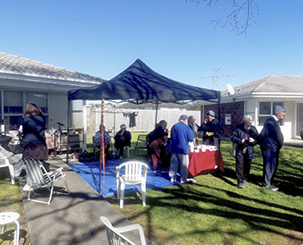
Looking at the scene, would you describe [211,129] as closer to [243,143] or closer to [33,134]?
[243,143]

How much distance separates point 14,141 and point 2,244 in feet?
19.8

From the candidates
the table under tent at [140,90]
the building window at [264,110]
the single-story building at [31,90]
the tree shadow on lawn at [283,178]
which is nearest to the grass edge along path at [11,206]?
the table under tent at [140,90]

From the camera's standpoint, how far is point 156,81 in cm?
690

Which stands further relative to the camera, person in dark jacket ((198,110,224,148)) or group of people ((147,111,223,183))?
person in dark jacket ((198,110,224,148))

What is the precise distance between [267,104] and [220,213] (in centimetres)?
1164

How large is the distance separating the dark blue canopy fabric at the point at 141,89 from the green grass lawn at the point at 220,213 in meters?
2.29

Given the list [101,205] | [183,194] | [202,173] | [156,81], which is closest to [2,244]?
[101,205]

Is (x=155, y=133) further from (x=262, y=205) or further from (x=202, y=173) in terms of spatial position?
(x=262, y=205)

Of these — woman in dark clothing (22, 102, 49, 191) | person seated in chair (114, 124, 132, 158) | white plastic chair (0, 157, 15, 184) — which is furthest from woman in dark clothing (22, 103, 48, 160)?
person seated in chair (114, 124, 132, 158)

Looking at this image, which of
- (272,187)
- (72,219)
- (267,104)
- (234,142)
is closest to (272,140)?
(234,142)

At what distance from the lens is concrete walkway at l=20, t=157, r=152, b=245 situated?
310 centimetres

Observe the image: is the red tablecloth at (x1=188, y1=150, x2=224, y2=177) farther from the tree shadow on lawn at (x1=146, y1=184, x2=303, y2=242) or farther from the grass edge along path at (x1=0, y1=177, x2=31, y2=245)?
the grass edge along path at (x1=0, y1=177, x2=31, y2=245)

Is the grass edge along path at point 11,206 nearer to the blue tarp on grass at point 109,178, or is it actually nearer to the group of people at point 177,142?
the blue tarp on grass at point 109,178

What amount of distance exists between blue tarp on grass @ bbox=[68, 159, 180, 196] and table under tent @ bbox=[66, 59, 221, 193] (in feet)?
1.60
